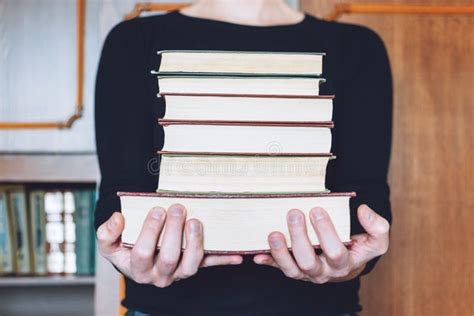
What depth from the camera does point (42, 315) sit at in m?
1.87

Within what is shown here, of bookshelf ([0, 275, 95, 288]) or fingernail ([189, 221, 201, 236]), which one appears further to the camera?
bookshelf ([0, 275, 95, 288])

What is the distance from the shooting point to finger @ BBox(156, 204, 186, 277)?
22.8 inches

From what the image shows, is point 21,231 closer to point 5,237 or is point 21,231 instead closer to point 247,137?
point 5,237

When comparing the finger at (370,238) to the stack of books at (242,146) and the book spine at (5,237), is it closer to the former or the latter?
the stack of books at (242,146)

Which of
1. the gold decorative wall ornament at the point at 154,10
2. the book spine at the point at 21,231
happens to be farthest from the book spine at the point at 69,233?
the gold decorative wall ornament at the point at 154,10

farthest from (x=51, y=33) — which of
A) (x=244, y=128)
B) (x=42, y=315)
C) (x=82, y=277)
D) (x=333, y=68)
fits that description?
(x=244, y=128)

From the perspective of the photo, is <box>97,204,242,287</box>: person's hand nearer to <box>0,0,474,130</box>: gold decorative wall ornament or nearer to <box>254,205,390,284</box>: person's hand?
<box>254,205,390,284</box>: person's hand

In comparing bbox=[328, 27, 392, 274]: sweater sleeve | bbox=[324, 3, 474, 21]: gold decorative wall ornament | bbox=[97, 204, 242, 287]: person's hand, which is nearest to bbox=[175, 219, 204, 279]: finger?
bbox=[97, 204, 242, 287]: person's hand

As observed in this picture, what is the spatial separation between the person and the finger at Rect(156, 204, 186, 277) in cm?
5

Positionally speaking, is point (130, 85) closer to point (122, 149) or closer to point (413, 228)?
point (122, 149)

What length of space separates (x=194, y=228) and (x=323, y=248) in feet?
0.44

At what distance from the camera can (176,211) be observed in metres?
0.58

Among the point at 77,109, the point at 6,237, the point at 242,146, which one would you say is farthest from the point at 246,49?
the point at 6,237

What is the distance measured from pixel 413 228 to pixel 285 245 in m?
0.92
